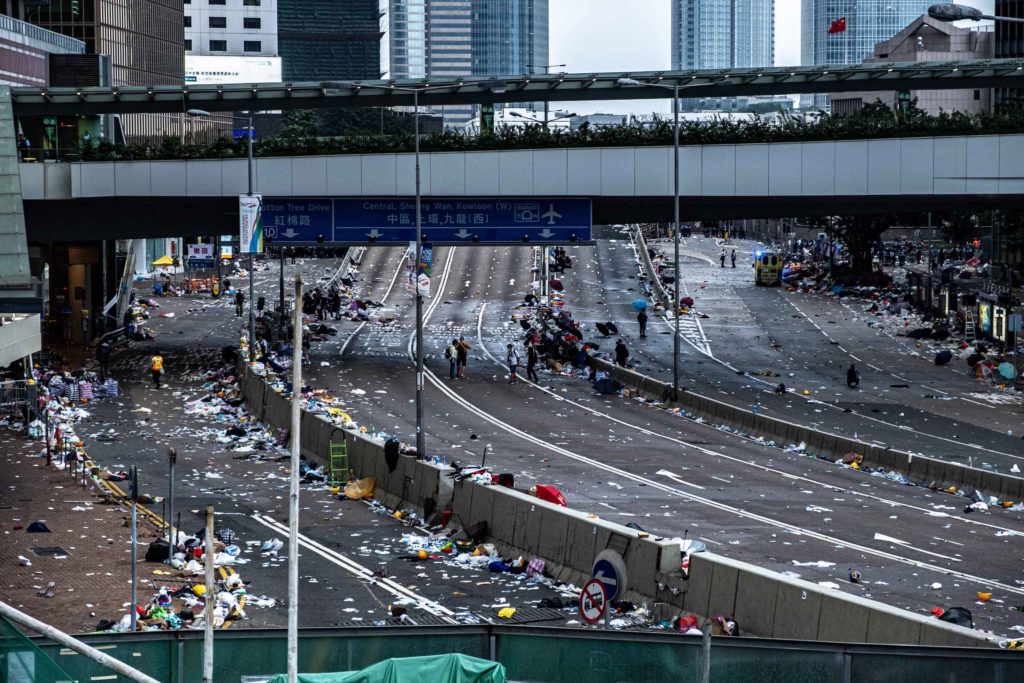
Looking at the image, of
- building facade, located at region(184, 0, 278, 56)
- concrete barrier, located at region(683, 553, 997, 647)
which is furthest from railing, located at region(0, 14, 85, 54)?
building facade, located at region(184, 0, 278, 56)

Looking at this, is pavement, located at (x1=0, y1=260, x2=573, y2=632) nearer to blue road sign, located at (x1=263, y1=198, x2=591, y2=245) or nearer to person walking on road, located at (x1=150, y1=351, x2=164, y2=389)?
person walking on road, located at (x1=150, y1=351, x2=164, y2=389)

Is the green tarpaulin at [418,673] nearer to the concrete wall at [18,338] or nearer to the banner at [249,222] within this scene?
the concrete wall at [18,338]

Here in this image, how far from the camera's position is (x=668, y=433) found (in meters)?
40.8

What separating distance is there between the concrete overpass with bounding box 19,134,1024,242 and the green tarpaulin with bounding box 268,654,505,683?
37132mm

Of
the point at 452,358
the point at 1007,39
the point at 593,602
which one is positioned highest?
the point at 1007,39

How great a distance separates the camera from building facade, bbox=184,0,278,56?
518 ft

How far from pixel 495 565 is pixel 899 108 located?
30135 mm

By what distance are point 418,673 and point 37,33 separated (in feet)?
206

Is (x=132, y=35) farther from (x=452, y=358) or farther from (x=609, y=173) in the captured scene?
(x=609, y=173)

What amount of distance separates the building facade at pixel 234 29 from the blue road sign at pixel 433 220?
112738mm

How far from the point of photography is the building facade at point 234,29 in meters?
158

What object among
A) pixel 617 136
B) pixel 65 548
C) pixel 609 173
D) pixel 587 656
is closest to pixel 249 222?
pixel 609 173

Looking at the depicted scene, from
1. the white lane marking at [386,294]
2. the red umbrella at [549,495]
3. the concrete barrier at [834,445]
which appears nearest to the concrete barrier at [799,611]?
the red umbrella at [549,495]

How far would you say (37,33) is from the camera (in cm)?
6969
